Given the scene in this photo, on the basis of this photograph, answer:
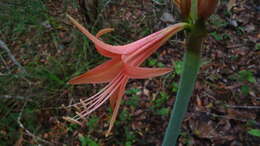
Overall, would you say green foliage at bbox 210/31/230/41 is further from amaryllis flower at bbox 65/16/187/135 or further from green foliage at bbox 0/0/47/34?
amaryllis flower at bbox 65/16/187/135

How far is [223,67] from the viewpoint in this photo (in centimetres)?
211

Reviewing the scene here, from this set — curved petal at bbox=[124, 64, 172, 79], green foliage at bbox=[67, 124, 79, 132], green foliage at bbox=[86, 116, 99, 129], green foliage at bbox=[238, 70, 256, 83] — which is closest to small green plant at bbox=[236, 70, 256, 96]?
green foliage at bbox=[238, 70, 256, 83]

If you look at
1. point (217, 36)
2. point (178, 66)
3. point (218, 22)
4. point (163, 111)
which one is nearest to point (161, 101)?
point (163, 111)

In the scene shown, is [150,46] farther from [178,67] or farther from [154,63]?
[154,63]

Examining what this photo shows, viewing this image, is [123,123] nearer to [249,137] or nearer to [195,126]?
[195,126]

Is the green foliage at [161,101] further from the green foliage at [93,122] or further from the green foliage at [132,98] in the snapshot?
the green foliage at [93,122]

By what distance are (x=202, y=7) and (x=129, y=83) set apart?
1.57m

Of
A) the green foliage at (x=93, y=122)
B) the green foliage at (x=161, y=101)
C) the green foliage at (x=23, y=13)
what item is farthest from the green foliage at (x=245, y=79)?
the green foliage at (x=23, y=13)

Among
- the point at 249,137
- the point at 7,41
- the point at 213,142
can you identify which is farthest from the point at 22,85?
the point at 249,137

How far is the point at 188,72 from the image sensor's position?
79 cm

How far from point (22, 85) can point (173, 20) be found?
1459 mm

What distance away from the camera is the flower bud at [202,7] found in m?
0.67

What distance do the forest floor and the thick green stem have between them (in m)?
0.82

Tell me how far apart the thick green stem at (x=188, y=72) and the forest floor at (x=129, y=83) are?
2.70ft
